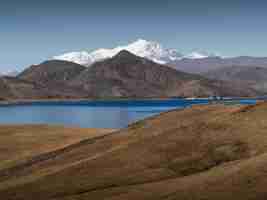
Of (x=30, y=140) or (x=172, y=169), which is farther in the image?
(x=30, y=140)

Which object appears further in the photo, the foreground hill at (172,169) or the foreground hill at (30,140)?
the foreground hill at (30,140)

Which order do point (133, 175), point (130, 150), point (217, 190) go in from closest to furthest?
point (217, 190) → point (133, 175) → point (130, 150)

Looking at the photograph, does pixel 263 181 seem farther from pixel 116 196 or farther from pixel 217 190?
pixel 116 196

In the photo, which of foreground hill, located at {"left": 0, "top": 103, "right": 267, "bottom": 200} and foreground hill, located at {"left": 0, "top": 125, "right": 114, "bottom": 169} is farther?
foreground hill, located at {"left": 0, "top": 125, "right": 114, "bottom": 169}

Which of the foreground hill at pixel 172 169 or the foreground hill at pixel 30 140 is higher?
the foreground hill at pixel 172 169

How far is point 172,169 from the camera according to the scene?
36688mm

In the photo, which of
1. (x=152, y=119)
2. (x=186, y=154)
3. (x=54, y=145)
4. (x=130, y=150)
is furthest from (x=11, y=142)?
(x=186, y=154)

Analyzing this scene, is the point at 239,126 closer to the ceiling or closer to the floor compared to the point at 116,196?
closer to the ceiling

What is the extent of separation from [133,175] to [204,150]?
29.3 feet

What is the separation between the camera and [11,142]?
78.3m

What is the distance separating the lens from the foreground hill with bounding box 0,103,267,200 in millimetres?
28172

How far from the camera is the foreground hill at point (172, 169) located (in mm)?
28172

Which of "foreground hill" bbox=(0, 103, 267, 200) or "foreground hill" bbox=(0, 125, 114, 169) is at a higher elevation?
"foreground hill" bbox=(0, 103, 267, 200)

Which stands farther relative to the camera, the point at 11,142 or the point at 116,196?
the point at 11,142
